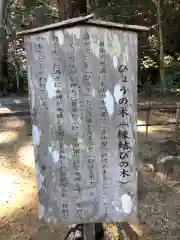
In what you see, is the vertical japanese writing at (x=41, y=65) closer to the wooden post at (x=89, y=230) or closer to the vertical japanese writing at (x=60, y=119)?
the vertical japanese writing at (x=60, y=119)

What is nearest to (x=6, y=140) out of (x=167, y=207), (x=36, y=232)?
(x=36, y=232)

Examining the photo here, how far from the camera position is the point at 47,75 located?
2.08m

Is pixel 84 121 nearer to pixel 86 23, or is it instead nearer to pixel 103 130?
pixel 103 130

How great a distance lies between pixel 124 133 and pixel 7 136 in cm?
519

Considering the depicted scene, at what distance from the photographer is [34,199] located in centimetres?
446

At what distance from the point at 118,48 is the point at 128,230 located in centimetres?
227

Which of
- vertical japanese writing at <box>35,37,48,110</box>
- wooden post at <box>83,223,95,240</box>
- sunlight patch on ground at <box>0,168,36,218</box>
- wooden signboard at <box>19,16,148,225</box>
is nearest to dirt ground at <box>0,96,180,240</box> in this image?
sunlight patch on ground at <box>0,168,36,218</box>

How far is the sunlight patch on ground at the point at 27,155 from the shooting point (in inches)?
221

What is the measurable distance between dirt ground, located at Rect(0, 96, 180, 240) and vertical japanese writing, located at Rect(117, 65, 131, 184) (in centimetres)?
158

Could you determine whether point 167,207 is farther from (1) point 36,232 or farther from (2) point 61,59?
(2) point 61,59

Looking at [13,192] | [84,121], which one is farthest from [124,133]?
[13,192]

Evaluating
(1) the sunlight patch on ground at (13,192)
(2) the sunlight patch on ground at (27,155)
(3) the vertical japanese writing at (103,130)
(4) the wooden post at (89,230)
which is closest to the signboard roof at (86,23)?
(3) the vertical japanese writing at (103,130)

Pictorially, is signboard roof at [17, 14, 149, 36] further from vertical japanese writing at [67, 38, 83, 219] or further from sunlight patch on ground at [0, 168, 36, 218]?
sunlight patch on ground at [0, 168, 36, 218]

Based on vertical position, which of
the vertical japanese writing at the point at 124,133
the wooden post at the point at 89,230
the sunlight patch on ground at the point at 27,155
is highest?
the vertical japanese writing at the point at 124,133
